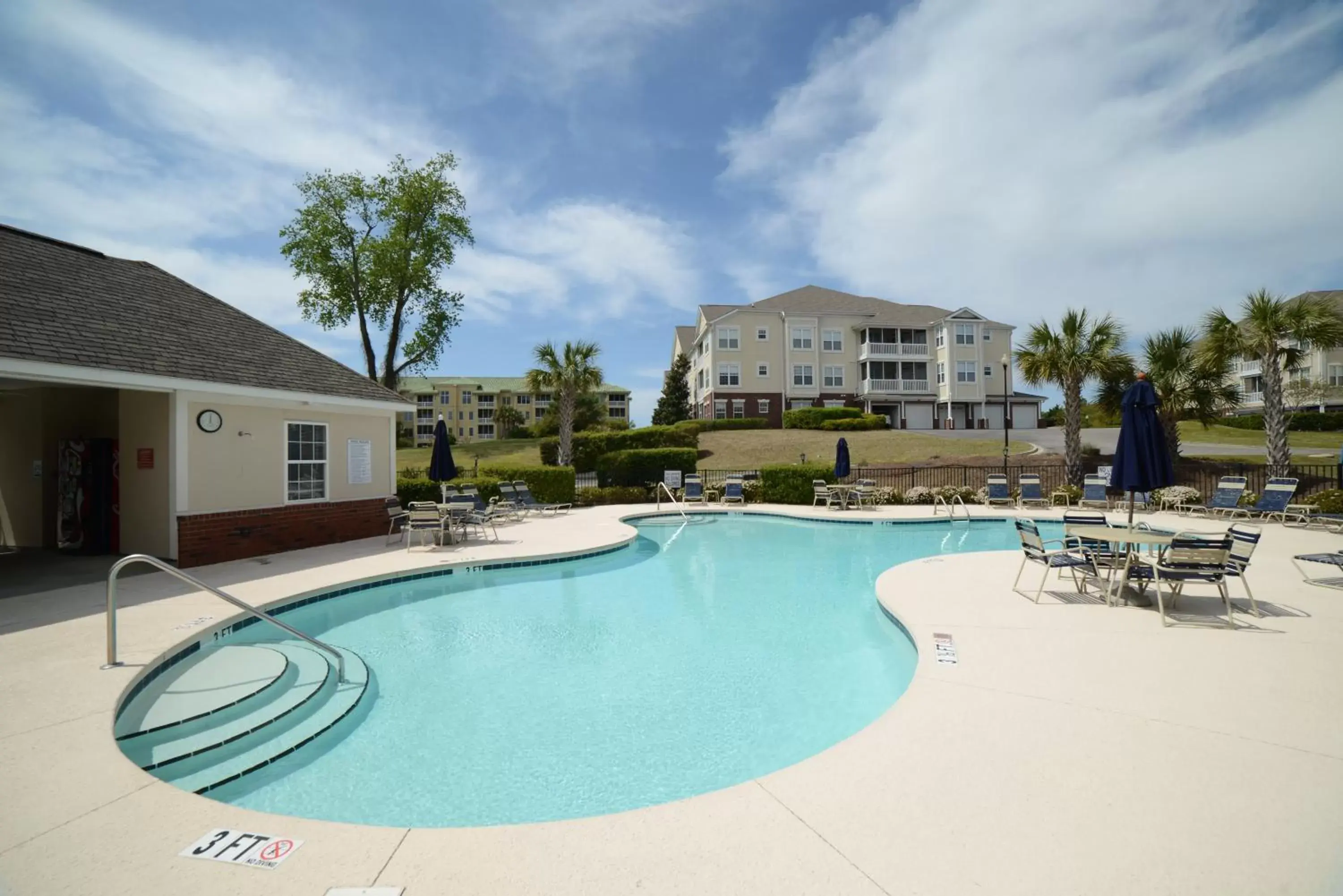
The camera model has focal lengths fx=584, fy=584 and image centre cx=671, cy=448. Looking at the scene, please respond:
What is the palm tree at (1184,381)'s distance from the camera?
1953 cm

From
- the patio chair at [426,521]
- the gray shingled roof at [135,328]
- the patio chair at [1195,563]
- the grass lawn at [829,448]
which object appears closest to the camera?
the patio chair at [1195,563]

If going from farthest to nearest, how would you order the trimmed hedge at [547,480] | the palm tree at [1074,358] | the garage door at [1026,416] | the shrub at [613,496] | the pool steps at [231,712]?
the garage door at [1026,416], the shrub at [613,496], the trimmed hedge at [547,480], the palm tree at [1074,358], the pool steps at [231,712]

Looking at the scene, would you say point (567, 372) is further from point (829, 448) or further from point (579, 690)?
point (579, 690)

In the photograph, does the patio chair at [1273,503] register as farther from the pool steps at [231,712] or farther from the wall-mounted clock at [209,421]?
the wall-mounted clock at [209,421]

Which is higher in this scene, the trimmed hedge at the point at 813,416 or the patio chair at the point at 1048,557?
the trimmed hedge at the point at 813,416

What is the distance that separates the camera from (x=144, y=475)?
10.7 meters

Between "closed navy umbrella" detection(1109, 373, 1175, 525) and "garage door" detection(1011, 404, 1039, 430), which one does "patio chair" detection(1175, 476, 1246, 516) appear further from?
"garage door" detection(1011, 404, 1039, 430)

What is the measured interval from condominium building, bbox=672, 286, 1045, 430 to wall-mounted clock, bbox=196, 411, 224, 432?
3577 cm

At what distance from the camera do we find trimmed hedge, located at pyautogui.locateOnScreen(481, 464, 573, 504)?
21609 mm

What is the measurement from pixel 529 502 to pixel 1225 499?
20.4m

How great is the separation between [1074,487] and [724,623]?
18.8 m

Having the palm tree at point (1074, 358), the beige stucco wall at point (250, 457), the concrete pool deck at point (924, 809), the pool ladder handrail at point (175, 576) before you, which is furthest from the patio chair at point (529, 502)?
the palm tree at point (1074, 358)

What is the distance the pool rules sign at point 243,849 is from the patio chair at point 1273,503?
2124 centimetres

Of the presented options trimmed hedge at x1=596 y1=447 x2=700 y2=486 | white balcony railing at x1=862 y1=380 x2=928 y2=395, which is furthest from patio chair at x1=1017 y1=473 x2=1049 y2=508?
white balcony railing at x1=862 y1=380 x2=928 y2=395
